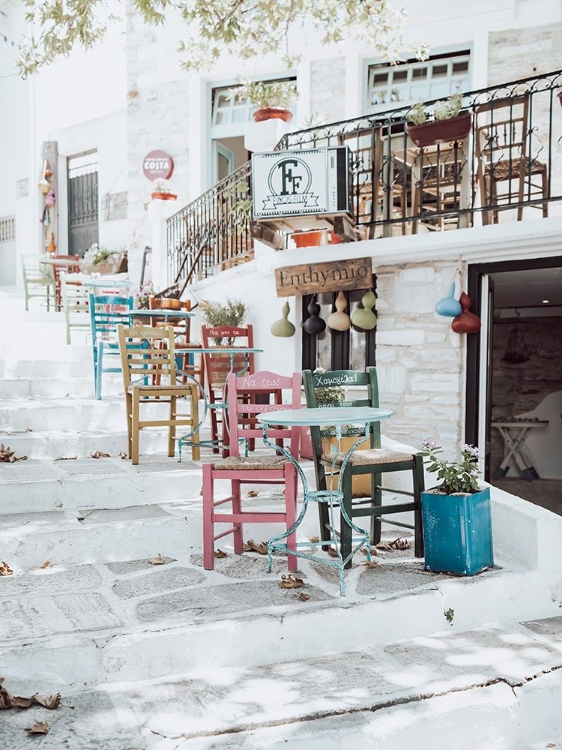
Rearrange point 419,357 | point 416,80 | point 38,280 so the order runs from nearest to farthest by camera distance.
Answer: point 419,357, point 416,80, point 38,280

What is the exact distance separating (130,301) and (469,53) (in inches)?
215

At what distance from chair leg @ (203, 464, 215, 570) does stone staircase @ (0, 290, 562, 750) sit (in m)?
0.08

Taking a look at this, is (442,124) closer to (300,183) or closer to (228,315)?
(300,183)

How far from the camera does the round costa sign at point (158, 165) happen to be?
1103 cm

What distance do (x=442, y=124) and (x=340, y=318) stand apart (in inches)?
74.1

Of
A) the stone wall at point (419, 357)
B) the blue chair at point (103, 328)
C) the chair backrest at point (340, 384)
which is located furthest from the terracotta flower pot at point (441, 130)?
the blue chair at point (103, 328)

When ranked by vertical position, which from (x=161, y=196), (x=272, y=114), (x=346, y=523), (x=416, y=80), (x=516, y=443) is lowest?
(x=516, y=443)

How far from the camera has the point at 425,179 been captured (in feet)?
23.6

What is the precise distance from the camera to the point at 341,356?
6750 millimetres

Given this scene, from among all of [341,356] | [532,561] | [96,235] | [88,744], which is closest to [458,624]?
[532,561]

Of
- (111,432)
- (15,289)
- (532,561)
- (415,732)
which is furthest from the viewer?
(15,289)

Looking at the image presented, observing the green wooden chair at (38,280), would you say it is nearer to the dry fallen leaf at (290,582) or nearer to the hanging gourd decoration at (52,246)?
the hanging gourd decoration at (52,246)

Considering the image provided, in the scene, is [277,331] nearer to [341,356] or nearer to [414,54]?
[341,356]

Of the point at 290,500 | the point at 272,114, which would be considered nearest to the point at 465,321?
the point at 290,500
